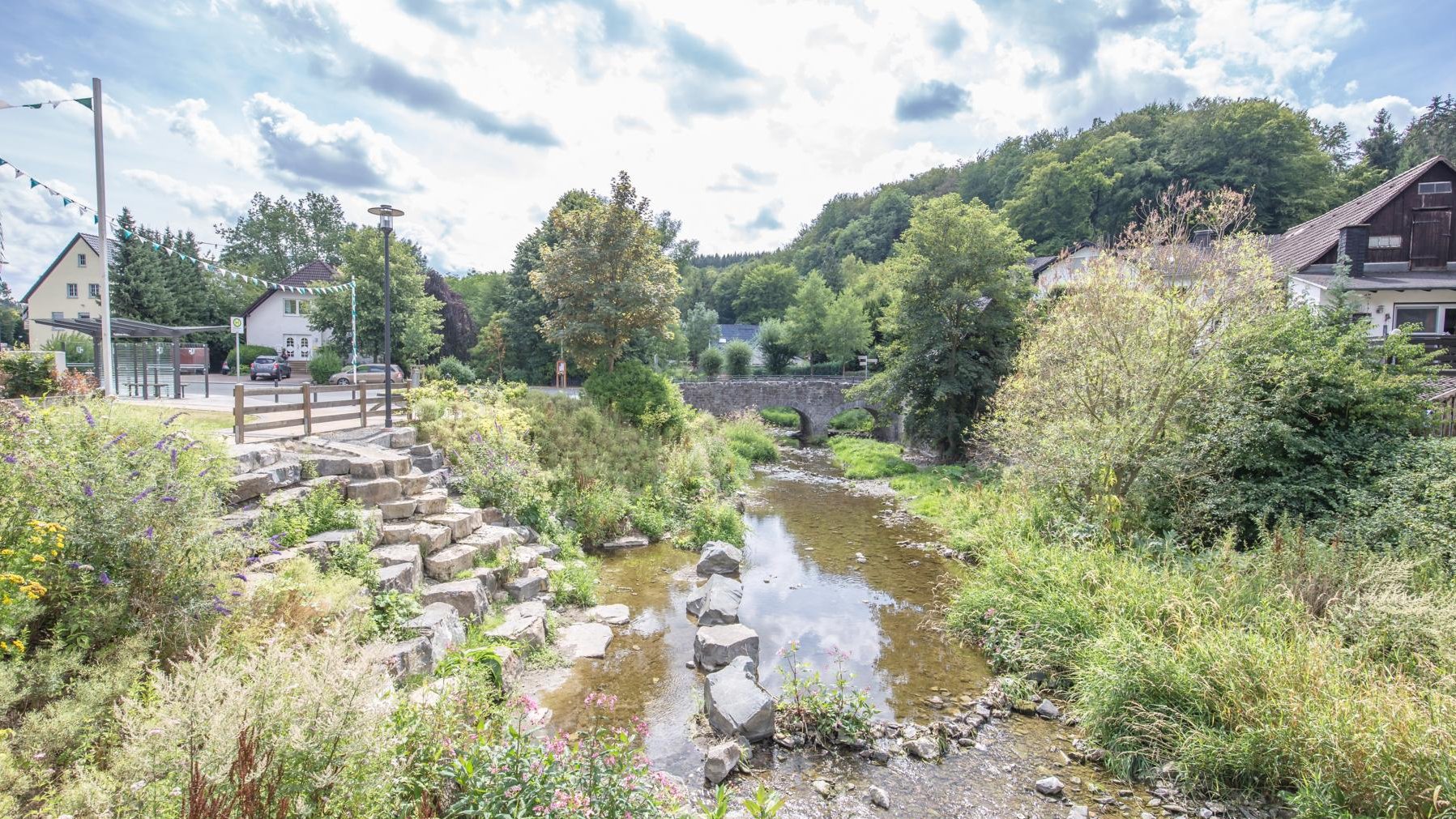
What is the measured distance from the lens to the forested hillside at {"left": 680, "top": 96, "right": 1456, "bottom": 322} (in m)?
42.9

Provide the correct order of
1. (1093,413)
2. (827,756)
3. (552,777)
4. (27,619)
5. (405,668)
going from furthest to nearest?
(1093,413) → (827,756) → (405,668) → (27,619) → (552,777)

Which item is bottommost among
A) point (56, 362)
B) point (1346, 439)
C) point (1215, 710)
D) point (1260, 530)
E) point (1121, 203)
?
point (1215, 710)

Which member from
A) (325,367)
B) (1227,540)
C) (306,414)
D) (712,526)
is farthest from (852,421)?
(306,414)

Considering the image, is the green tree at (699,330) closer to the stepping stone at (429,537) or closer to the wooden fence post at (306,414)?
the wooden fence post at (306,414)

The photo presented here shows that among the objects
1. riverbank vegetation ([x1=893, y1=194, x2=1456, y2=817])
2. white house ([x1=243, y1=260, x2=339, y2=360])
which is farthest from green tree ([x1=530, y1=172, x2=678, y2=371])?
white house ([x1=243, y1=260, x2=339, y2=360])

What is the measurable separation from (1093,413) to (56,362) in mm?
19694

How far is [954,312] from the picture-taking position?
800 inches

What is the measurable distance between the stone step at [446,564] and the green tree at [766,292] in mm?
57105

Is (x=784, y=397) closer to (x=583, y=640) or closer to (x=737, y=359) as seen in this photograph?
(x=737, y=359)

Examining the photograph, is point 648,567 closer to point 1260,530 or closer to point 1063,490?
point 1063,490

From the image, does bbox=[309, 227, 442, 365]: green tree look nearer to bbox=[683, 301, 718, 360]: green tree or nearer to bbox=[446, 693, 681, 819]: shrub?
bbox=[683, 301, 718, 360]: green tree

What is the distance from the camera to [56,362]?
1283 cm

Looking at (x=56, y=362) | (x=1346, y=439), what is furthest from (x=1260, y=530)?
(x=56, y=362)

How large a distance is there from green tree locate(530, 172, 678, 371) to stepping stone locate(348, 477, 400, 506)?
878 cm
